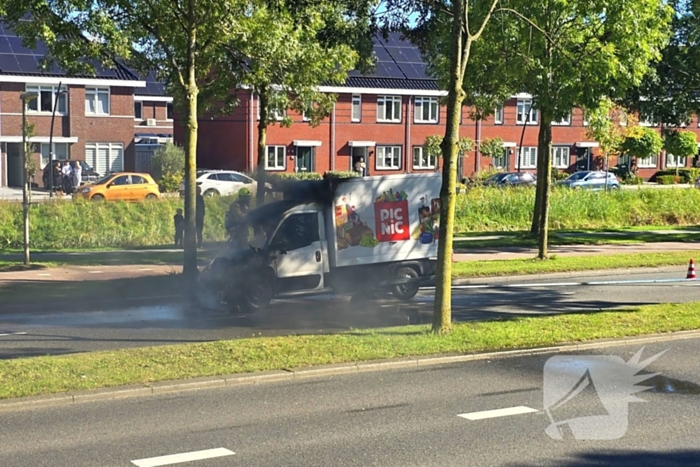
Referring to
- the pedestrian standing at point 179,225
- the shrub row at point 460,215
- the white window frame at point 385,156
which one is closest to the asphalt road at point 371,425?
the pedestrian standing at point 179,225

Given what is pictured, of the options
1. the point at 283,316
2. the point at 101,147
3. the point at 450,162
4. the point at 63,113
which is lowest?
the point at 283,316

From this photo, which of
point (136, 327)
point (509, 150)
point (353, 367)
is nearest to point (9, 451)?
point (353, 367)

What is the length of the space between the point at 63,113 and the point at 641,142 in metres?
34.5

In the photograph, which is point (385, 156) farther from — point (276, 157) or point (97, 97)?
point (97, 97)

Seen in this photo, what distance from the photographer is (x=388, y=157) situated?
60625 millimetres

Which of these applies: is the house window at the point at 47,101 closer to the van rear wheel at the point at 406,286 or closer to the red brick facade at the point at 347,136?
the red brick facade at the point at 347,136

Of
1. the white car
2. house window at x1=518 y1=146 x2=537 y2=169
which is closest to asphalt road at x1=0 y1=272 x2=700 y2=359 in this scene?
the white car

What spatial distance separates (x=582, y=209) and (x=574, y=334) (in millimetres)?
24519

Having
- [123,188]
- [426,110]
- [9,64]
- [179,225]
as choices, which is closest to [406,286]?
[179,225]

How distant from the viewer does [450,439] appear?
28.3 feet

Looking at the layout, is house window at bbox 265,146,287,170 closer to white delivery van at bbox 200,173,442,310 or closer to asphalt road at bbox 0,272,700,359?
asphalt road at bbox 0,272,700,359

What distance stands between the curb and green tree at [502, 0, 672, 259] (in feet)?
26.7

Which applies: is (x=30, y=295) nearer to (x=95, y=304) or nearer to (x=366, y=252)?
(x=95, y=304)

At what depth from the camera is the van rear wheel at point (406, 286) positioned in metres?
18.4
